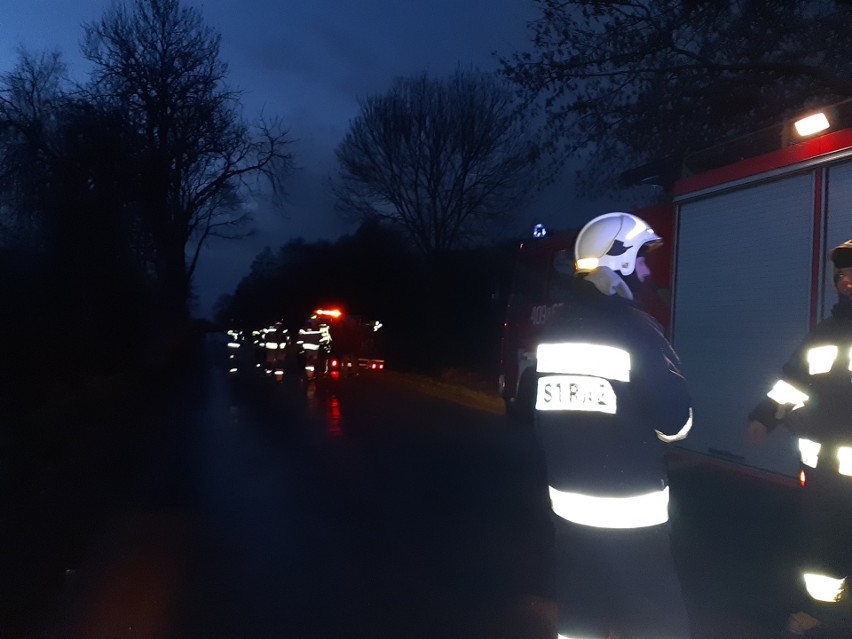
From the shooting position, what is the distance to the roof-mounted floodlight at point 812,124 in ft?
18.9

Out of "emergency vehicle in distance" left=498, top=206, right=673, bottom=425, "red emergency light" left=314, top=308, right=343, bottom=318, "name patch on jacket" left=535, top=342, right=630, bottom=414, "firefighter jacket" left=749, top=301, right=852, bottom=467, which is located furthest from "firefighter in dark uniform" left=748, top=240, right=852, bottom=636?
"red emergency light" left=314, top=308, right=343, bottom=318

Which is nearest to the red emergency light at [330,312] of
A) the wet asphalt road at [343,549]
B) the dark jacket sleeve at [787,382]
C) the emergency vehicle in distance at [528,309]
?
the emergency vehicle in distance at [528,309]

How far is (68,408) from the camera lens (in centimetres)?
1705

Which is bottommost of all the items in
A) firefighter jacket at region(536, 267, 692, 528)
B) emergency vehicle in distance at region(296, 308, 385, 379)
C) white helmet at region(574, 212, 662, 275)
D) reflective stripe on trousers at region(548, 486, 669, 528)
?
reflective stripe on trousers at region(548, 486, 669, 528)

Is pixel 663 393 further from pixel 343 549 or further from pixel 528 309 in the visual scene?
pixel 528 309

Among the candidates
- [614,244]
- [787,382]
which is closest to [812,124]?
[787,382]

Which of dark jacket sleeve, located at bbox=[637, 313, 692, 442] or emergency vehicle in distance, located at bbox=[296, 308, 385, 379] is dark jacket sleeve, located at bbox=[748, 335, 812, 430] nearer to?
dark jacket sleeve, located at bbox=[637, 313, 692, 442]

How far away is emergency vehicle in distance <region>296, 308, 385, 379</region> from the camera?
23422mm

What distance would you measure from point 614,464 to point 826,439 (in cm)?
118

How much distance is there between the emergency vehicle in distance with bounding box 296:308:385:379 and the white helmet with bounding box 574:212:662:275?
20105 millimetres

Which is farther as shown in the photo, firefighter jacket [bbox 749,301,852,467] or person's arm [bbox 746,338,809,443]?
person's arm [bbox 746,338,809,443]

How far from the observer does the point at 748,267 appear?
21.4ft

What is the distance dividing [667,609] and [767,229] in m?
4.04

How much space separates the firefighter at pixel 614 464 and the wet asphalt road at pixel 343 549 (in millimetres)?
2002
